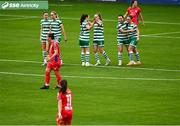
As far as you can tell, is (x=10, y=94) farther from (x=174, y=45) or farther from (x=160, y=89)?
(x=174, y=45)

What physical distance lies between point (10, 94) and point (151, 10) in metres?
42.5

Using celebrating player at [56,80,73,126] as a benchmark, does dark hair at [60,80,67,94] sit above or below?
above

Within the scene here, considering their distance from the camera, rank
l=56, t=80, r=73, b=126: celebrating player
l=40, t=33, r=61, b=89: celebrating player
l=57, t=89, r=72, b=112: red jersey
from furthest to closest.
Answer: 1. l=40, t=33, r=61, b=89: celebrating player
2. l=57, t=89, r=72, b=112: red jersey
3. l=56, t=80, r=73, b=126: celebrating player

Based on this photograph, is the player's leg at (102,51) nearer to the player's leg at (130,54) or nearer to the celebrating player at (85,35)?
the celebrating player at (85,35)

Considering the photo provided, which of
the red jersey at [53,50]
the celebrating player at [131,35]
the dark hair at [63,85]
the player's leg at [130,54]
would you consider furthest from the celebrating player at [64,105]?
the player's leg at [130,54]

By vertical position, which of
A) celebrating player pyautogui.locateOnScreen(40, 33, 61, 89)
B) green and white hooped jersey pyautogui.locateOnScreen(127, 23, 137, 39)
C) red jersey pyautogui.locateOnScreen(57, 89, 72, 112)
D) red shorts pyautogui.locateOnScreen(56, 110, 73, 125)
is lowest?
red shorts pyautogui.locateOnScreen(56, 110, 73, 125)

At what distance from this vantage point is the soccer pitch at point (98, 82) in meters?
31.0

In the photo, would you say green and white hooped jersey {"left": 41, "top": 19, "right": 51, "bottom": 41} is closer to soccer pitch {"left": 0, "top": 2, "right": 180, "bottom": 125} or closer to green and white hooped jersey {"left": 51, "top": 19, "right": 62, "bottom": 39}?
green and white hooped jersey {"left": 51, "top": 19, "right": 62, "bottom": 39}

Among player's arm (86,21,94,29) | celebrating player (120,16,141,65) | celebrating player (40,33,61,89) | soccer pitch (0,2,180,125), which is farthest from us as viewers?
celebrating player (120,16,141,65)

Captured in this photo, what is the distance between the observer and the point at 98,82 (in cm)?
3872

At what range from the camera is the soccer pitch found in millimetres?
30962

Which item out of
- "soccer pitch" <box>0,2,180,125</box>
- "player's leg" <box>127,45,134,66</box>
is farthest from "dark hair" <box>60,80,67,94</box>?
"player's leg" <box>127,45,134,66</box>

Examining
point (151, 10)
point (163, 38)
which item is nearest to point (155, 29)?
point (163, 38)

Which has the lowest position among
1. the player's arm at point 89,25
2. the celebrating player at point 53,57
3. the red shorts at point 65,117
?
the red shorts at point 65,117
